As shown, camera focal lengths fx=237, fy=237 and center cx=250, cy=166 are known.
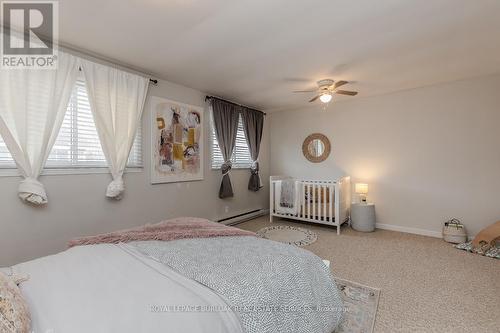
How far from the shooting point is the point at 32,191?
2201 millimetres

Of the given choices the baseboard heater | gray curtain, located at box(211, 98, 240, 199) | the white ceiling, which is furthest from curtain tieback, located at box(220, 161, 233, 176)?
the white ceiling

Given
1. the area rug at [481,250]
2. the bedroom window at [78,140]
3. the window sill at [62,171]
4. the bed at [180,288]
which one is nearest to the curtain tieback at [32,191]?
the window sill at [62,171]

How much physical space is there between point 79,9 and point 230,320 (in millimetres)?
2487

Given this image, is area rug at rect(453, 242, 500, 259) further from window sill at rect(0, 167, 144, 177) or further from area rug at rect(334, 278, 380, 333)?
window sill at rect(0, 167, 144, 177)

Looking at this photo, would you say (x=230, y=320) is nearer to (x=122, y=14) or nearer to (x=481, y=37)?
(x=122, y=14)

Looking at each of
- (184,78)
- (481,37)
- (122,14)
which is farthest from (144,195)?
(481,37)

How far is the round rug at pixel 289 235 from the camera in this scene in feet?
11.8

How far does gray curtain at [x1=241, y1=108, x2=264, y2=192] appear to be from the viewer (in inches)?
194

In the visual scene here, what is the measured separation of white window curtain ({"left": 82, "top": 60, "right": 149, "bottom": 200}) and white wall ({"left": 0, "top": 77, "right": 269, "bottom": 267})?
0.18m


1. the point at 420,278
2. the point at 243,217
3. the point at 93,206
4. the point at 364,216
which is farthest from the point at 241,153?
the point at 420,278

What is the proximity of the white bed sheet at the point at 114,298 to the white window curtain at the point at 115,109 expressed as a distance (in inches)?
65.6

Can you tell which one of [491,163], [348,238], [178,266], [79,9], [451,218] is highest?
[79,9]

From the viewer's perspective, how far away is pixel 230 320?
0.98 meters

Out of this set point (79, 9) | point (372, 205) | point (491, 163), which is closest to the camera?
point (79, 9)
